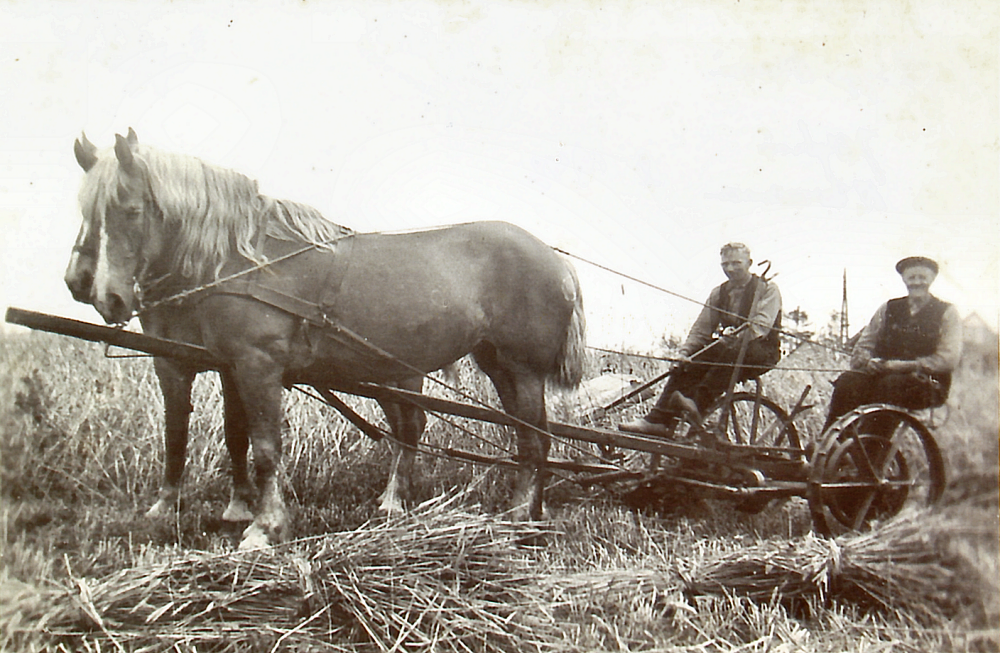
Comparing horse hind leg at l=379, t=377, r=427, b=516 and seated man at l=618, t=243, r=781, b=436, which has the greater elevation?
seated man at l=618, t=243, r=781, b=436

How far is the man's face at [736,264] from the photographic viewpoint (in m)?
4.37

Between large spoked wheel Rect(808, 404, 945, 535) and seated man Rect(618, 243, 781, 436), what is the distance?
0.58 metres

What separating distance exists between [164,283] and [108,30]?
132 centimetres

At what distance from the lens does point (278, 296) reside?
3600 mm

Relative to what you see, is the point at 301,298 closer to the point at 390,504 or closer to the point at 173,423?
the point at 173,423

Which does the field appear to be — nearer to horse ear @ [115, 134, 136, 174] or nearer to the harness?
the harness

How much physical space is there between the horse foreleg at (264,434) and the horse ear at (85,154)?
3.55 feet

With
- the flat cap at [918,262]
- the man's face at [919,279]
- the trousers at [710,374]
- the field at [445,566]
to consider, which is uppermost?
the flat cap at [918,262]

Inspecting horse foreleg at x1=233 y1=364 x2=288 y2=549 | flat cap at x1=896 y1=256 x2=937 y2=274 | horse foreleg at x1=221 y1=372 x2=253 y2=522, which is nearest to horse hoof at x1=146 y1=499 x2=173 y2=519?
horse foreleg at x1=221 y1=372 x2=253 y2=522

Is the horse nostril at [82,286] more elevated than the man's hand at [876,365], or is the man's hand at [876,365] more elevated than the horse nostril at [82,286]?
the horse nostril at [82,286]

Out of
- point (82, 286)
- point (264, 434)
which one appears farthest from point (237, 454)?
point (82, 286)

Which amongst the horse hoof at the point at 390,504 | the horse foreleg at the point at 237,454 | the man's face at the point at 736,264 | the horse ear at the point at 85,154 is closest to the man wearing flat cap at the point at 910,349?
the man's face at the point at 736,264

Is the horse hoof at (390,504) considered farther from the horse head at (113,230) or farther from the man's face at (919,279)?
the man's face at (919,279)

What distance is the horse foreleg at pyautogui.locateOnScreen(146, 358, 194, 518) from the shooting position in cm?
388
